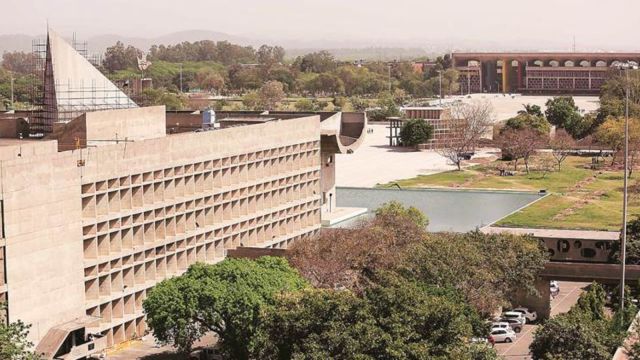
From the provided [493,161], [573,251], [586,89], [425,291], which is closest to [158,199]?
[425,291]

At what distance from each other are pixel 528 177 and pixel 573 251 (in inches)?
1777

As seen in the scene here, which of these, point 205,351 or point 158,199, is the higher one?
point 158,199

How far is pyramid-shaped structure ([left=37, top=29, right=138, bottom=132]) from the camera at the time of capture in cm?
5219

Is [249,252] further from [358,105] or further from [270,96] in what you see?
[270,96]

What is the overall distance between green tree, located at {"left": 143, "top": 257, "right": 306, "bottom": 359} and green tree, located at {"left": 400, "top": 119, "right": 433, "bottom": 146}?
79.2 meters

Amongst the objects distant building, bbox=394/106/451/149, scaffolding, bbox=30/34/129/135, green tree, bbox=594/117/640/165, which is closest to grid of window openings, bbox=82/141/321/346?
scaffolding, bbox=30/34/129/135

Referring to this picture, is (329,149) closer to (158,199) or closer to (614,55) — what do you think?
(158,199)

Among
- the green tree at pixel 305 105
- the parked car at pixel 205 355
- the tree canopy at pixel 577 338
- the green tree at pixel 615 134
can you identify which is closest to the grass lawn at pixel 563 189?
the green tree at pixel 615 134

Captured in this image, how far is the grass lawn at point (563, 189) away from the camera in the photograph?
74.1 m

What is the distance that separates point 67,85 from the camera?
2072 inches

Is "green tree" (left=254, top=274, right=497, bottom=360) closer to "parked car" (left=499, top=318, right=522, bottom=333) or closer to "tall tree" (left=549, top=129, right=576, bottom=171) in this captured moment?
"parked car" (left=499, top=318, right=522, bottom=333)

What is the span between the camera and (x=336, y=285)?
1797 inches

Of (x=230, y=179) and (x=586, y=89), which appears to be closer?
(x=230, y=179)

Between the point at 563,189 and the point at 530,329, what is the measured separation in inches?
1729
